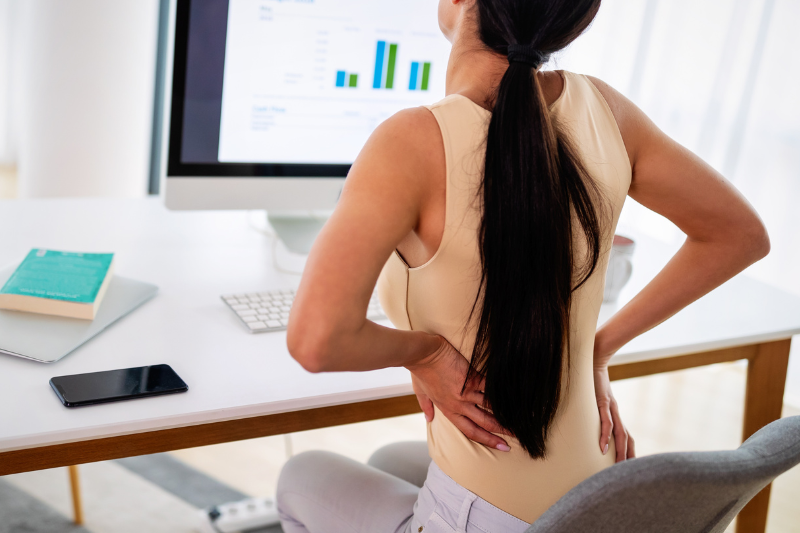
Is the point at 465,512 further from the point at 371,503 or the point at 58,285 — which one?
the point at 58,285

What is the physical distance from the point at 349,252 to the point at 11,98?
3847mm

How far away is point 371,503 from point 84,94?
2.34 meters

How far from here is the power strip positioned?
57.3 inches

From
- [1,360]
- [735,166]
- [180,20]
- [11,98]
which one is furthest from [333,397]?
[11,98]

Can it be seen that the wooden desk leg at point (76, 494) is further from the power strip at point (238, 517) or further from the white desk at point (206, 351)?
the white desk at point (206, 351)

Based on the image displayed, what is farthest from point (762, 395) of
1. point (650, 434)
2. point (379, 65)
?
point (650, 434)

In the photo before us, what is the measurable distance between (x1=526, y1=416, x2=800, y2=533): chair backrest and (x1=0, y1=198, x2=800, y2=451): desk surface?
0.35 m

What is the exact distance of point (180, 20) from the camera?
1.09m

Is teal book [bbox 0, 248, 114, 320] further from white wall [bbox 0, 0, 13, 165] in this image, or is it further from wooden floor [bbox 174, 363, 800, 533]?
white wall [bbox 0, 0, 13, 165]

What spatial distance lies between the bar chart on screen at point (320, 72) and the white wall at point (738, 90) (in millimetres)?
1625

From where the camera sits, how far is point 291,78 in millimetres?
1202

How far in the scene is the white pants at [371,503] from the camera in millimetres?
759

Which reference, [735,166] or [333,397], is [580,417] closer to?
[333,397]

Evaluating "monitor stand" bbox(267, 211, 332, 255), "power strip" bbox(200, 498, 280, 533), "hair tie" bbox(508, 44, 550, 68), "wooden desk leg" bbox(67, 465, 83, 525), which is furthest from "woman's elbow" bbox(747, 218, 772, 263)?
"wooden desk leg" bbox(67, 465, 83, 525)
